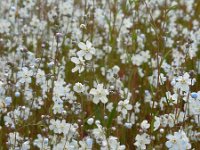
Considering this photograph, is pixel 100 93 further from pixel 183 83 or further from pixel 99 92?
pixel 183 83

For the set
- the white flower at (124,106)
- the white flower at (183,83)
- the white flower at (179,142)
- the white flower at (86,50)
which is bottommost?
the white flower at (179,142)

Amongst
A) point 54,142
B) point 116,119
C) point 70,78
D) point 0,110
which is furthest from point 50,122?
point 70,78

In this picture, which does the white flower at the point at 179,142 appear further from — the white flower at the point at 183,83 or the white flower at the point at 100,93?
the white flower at the point at 100,93

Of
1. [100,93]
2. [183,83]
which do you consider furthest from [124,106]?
[183,83]

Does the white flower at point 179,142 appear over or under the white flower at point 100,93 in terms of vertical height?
under

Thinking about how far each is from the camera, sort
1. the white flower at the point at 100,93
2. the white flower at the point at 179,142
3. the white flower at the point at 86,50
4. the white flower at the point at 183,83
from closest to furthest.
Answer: the white flower at the point at 179,142
the white flower at the point at 183,83
the white flower at the point at 100,93
the white flower at the point at 86,50

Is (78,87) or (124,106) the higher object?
(78,87)

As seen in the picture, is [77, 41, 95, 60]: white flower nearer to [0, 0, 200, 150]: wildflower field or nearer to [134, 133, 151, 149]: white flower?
[0, 0, 200, 150]: wildflower field

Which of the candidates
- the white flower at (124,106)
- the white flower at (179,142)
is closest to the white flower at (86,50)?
the white flower at (124,106)
